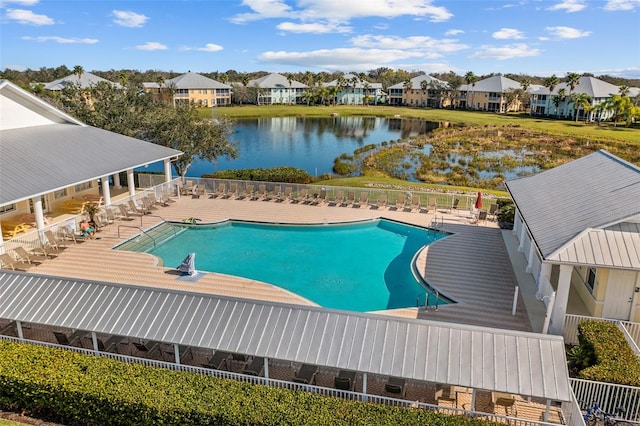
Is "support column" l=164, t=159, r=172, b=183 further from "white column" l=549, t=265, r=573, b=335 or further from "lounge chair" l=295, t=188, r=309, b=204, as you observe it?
"white column" l=549, t=265, r=573, b=335

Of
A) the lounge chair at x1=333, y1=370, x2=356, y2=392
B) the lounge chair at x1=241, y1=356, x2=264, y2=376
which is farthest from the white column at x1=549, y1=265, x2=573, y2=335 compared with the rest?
the lounge chair at x1=241, y1=356, x2=264, y2=376

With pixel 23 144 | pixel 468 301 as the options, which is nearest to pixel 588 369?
pixel 468 301

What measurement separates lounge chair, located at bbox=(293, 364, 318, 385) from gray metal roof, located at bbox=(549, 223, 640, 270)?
7.34 m

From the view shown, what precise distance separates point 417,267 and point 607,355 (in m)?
8.58

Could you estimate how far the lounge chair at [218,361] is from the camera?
11844 millimetres

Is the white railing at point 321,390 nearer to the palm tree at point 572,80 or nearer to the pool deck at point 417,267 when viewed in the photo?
the pool deck at point 417,267

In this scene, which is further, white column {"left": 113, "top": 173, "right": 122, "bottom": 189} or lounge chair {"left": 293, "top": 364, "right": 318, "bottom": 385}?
white column {"left": 113, "top": 173, "right": 122, "bottom": 189}

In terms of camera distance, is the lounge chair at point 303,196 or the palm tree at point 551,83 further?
the palm tree at point 551,83

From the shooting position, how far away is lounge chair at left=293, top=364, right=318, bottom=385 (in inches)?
441

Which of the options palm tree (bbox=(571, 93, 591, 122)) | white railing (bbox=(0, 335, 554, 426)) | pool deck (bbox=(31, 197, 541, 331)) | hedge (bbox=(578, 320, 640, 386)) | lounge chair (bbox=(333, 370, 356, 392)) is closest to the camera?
white railing (bbox=(0, 335, 554, 426))

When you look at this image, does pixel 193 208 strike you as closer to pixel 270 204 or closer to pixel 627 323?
pixel 270 204

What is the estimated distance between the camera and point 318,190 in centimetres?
2873

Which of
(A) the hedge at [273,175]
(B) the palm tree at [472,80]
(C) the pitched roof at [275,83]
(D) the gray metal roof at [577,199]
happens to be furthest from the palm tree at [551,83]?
(D) the gray metal roof at [577,199]

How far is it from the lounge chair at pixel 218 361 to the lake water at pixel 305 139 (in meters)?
32.2
